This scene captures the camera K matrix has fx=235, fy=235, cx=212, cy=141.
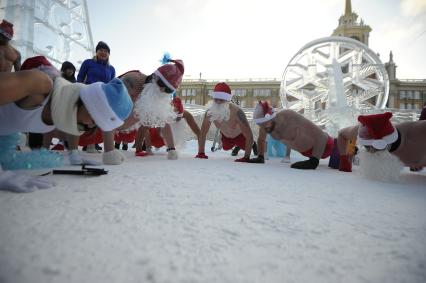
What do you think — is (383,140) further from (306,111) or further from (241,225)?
(306,111)

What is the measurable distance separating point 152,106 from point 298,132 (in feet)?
4.70

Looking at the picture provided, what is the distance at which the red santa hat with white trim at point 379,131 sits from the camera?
156 centimetres

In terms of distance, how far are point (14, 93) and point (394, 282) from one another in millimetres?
1119

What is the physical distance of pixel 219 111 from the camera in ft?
8.84

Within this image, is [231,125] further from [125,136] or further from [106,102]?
[106,102]

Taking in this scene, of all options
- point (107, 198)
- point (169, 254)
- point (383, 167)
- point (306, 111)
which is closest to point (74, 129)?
point (107, 198)

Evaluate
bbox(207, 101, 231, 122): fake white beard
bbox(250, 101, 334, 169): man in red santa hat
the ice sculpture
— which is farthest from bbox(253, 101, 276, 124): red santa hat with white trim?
the ice sculpture

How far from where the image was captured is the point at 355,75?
297 inches

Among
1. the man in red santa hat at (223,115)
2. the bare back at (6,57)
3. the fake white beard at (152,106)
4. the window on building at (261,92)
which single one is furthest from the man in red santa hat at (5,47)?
the window on building at (261,92)

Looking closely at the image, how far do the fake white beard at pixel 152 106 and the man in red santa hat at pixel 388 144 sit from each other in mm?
1613

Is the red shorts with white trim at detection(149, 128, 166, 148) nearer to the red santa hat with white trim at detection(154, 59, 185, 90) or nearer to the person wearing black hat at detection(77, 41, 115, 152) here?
the person wearing black hat at detection(77, 41, 115, 152)

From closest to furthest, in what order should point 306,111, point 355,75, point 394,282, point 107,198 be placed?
point 394,282
point 107,198
point 306,111
point 355,75

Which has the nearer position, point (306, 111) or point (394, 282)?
point (394, 282)

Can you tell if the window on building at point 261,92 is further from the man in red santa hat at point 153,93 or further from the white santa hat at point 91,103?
the white santa hat at point 91,103
